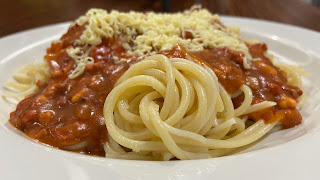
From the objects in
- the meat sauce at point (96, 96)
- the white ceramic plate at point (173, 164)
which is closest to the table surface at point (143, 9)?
the meat sauce at point (96, 96)

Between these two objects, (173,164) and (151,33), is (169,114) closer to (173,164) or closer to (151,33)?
(173,164)

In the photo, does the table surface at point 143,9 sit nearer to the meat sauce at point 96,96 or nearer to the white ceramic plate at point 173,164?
the meat sauce at point 96,96

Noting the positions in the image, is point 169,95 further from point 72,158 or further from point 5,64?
point 5,64

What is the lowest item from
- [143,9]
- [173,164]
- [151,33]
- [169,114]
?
[143,9]

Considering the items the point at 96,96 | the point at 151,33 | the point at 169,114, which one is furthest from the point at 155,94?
the point at 151,33

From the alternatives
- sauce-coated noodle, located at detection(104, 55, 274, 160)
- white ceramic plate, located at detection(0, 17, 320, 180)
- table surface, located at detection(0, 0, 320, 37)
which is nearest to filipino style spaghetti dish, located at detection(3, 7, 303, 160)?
sauce-coated noodle, located at detection(104, 55, 274, 160)
